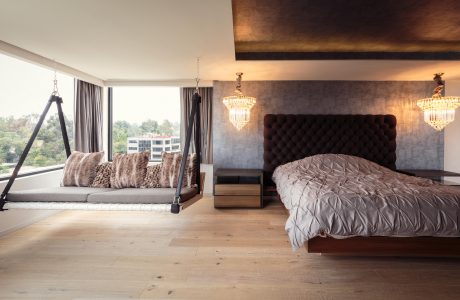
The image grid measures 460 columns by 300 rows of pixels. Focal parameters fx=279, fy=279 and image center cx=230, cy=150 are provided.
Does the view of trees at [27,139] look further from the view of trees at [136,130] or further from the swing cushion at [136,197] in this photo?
the swing cushion at [136,197]

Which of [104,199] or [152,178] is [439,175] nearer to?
[152,178]

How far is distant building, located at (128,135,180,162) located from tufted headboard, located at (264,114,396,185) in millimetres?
1981

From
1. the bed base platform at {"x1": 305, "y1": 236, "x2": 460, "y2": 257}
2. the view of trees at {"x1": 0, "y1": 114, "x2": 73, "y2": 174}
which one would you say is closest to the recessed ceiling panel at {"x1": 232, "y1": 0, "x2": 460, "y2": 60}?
the bed base platform at {"x1": 305, "y1": 236, "x2": 460, "y2": 257}

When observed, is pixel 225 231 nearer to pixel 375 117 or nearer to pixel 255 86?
pixel 255 86

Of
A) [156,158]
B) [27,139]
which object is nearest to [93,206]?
[27,139]

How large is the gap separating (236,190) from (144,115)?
2600 millimetres

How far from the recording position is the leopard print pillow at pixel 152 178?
3406 millimetres

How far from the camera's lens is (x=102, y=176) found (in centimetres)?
353

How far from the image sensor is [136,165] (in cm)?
351

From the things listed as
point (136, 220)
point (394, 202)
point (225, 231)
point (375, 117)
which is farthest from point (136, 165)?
point (375, 117)

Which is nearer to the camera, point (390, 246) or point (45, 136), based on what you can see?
point (390, 246)

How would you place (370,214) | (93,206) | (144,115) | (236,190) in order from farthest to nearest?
1. (144,115)
2. (236,190)
3. (93,206)
4. (370,214)

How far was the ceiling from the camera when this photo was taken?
2.13 m

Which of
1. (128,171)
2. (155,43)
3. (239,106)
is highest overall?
(155,43)
